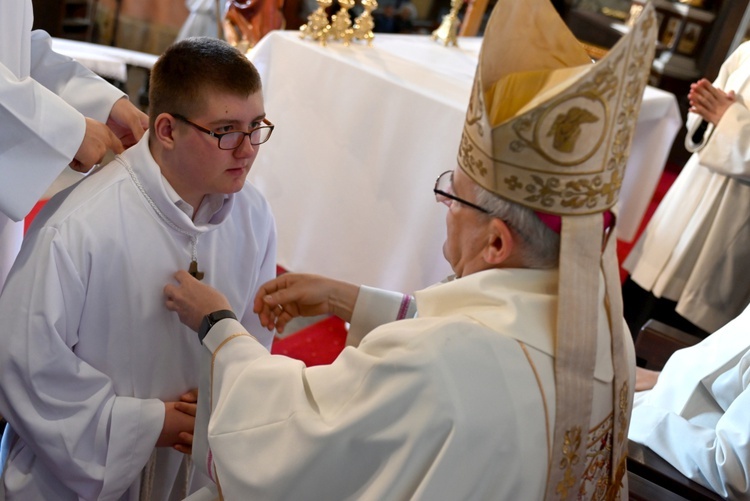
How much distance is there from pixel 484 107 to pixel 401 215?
7.20 feet

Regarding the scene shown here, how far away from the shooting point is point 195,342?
2162 millimetres

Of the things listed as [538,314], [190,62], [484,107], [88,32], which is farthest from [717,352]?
[88,32]

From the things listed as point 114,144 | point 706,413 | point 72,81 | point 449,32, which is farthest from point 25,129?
point 449,32

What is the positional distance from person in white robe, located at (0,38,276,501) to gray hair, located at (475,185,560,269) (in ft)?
2.56

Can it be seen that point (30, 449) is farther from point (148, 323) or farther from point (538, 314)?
point (538, 314)

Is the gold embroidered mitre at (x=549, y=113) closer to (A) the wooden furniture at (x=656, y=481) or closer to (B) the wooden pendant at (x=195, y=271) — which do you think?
(B) the wooden pendant at (x=195, y=271)

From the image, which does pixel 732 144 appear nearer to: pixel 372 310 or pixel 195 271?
pixel 372 310

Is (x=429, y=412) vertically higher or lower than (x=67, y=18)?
higher

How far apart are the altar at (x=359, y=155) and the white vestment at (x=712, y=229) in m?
1.30

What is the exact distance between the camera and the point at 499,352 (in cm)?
145

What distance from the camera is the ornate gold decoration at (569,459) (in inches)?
59.1

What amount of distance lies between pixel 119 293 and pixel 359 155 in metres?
1.94

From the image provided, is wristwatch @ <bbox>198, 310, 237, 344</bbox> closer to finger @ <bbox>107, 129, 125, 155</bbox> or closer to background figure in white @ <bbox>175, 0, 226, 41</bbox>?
finger @ <bbox>107, 129, 125, 155</bbox>

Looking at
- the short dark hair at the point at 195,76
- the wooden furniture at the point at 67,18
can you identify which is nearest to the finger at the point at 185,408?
the short dark hair at the point at 195,76
